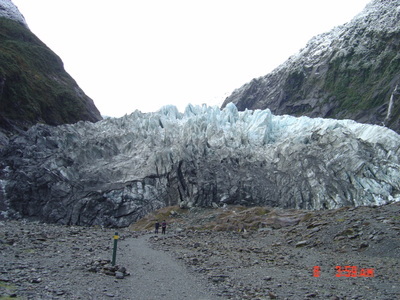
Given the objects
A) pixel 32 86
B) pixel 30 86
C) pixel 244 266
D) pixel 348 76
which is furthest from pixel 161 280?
pixel 348 76

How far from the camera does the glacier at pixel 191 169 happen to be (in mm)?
31078

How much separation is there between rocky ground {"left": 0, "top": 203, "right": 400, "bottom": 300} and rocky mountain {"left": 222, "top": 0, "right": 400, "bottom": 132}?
44.3 metres

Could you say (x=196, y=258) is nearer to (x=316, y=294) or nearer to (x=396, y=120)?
(x=316, y=294)

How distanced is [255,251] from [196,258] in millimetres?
3514

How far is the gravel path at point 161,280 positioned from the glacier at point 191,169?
68.7ft

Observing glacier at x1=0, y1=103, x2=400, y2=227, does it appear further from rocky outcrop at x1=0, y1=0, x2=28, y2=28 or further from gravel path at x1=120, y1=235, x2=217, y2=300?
rocky outcrop at x1=0, y1=0, x2=28, y2=28

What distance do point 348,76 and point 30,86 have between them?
60.4 m

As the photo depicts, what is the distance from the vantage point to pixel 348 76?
7238cm

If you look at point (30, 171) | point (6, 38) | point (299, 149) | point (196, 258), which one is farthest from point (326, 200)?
point (6, 38)

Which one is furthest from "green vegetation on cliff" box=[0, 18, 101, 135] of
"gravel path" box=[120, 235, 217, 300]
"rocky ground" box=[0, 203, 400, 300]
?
"gravel path" box=[120, 235, 217, 300]
